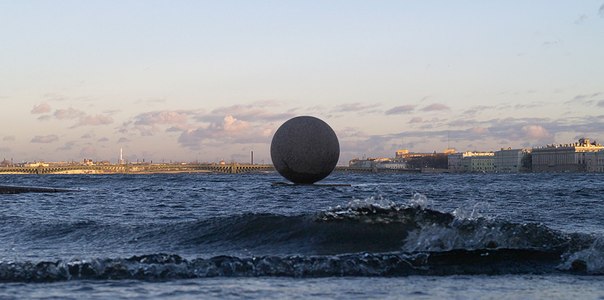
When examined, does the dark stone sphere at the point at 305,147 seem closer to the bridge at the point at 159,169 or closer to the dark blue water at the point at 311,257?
the dark blue water at the point at 311,257

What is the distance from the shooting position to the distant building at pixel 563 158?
583 ft

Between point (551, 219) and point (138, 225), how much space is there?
8277 millimetres

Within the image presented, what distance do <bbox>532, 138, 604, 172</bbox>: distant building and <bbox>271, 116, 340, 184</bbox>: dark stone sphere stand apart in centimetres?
14929

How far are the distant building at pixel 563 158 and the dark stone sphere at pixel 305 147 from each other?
149m

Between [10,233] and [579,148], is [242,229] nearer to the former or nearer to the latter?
[10,233]

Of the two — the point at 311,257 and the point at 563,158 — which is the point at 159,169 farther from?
the point at 311,257

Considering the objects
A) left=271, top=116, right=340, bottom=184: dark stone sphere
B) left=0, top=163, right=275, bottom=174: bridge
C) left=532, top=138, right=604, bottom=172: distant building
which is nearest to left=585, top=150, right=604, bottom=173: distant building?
left=532, top=138, right=604, bottom=172: distant building

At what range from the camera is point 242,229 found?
40.9ft

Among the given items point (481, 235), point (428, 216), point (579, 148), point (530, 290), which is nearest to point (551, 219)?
point (428, 216)

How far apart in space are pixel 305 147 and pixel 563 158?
161 m

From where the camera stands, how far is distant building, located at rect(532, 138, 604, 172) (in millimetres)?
177600

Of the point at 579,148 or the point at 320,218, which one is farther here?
the point at 579,148

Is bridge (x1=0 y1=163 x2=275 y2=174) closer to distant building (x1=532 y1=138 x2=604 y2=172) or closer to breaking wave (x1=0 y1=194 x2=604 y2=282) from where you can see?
distant building (x1=532 y1=138 x2=604 y2=172)

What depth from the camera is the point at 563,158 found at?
181 m
